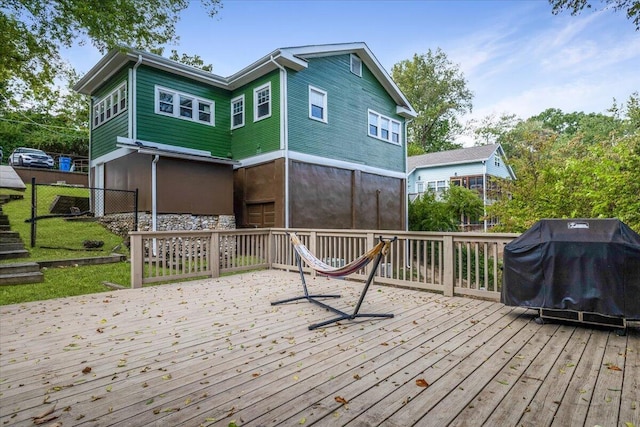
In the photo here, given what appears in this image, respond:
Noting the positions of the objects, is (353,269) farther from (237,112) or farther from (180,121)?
(237,112)

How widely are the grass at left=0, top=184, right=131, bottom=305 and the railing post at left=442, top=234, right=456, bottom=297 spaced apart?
5268 mm

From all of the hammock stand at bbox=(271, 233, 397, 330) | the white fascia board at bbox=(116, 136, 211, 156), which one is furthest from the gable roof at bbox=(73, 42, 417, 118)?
the hammock stand at bbox=(271, 233, 397, 330)

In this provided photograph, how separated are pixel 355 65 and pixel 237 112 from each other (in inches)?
188

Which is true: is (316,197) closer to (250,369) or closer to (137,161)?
(137,161)

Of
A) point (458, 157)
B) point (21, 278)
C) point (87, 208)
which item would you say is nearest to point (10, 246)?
point (21, 278)

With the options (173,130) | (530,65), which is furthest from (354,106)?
(530,65)

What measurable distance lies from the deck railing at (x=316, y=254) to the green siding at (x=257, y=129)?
3.86 metres

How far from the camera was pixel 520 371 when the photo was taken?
2.44 metres

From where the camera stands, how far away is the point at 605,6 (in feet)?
18.7

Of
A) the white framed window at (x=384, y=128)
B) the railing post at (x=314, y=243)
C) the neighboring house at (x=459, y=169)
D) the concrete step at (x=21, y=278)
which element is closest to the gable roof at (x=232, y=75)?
the white framed window at (x=384, y=128)

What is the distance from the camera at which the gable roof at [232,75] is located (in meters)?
9.81

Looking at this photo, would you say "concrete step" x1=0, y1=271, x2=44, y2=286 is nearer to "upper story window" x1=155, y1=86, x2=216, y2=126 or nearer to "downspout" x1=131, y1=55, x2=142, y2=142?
"downspout" x1=131, y1=55, x2=142, y2=142

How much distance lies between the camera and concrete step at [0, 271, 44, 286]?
580 cm

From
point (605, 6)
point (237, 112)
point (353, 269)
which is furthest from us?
point (237, 112)
